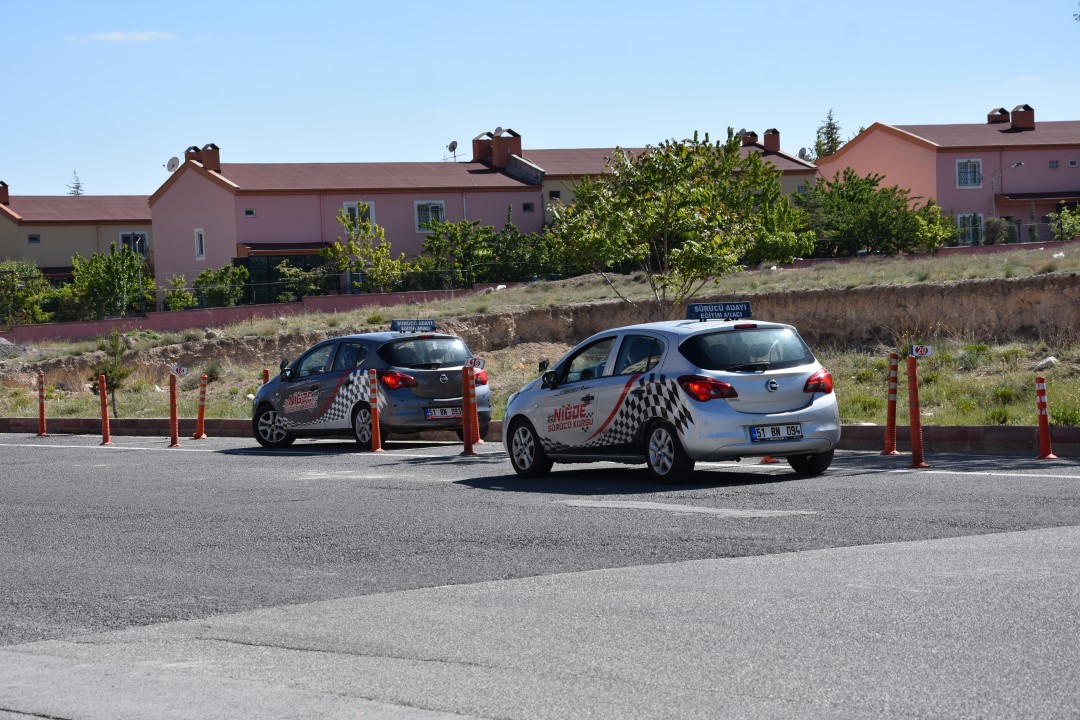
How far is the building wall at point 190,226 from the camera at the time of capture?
6538 centimetres

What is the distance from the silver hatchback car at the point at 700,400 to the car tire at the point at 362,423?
588cm

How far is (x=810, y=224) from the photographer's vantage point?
6372 cm

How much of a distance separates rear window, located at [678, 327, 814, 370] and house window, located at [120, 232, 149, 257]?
224 ft

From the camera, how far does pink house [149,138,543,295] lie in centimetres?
6475

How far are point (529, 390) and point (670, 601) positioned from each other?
802cm

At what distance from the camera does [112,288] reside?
61.0 meters

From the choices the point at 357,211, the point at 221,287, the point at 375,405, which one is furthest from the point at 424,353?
the point at 357,211

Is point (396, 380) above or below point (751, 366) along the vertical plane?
below

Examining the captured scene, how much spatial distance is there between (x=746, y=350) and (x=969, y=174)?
58480mm

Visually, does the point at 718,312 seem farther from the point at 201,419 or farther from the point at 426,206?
the point at 426,206

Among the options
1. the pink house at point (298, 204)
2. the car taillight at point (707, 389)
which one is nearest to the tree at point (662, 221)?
the car taillight at point (707, 389)

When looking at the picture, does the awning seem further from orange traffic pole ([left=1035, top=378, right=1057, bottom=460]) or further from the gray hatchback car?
orange traffic pole ([left=1035, top=378, right=1057, bottom=460])

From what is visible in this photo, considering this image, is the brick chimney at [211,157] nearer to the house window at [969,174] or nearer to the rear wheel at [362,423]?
the house window at [969,174]

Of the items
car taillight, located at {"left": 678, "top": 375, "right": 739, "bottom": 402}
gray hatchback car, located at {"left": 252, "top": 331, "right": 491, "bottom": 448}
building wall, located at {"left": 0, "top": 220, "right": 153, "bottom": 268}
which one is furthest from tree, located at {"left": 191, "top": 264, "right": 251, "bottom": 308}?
car taillight, located at {"left": 678, "top": 375, "right": 739, "bottom": 402}
